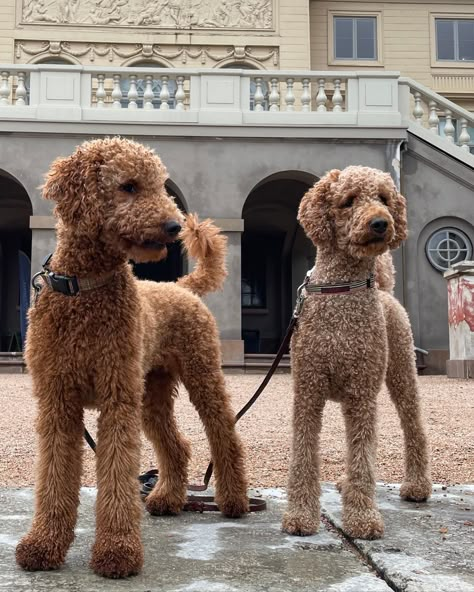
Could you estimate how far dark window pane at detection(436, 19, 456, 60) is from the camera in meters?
23.7

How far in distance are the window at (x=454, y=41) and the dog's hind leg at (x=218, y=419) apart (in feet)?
75.6

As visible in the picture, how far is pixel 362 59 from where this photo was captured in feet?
76.9

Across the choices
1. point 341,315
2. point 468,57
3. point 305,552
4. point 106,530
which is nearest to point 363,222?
point 341,315

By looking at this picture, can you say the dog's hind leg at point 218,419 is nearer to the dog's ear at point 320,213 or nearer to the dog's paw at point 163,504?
the dog's paw at point 163,504

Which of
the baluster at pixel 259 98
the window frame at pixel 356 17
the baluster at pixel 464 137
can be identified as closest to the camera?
the baluster at pixel 259 98

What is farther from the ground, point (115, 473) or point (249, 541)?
point (115, 473)

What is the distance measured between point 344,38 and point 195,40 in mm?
5180

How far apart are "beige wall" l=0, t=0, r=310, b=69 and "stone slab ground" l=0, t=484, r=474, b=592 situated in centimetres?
2024

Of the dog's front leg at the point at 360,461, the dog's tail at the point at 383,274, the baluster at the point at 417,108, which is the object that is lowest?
the dog's front leg at the point at 360,461

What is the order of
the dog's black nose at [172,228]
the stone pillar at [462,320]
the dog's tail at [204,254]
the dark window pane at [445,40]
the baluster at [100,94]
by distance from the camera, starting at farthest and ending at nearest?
1. the dark window pane at [445,40]
2. the baluster at [100,94]
3. the stone pillar at [462,320]
4. the dog's tail at [204,254]
5. the dog's black nose at [172,228]

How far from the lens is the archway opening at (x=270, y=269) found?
18.7 metres

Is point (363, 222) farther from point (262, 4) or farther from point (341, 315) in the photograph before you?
point (262, 4)

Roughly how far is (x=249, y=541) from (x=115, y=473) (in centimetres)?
69

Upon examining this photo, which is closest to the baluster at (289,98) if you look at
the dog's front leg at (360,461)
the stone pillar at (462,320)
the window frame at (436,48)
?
the stone pillar at (462,320)
